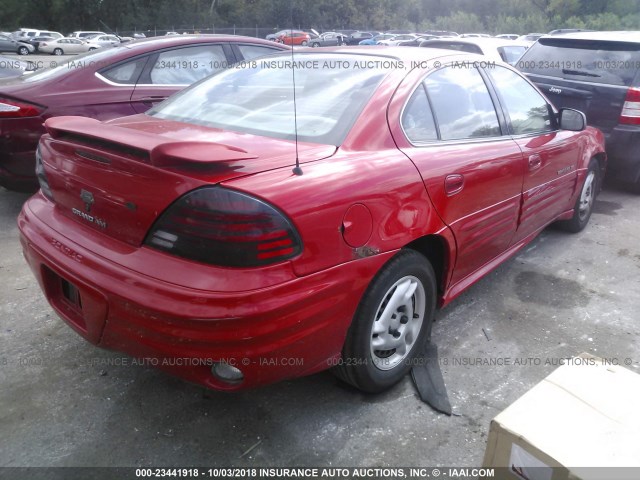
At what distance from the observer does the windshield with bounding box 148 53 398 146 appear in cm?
230

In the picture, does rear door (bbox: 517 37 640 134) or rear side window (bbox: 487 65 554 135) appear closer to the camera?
rear side window (bbox: 487 65 554 135)

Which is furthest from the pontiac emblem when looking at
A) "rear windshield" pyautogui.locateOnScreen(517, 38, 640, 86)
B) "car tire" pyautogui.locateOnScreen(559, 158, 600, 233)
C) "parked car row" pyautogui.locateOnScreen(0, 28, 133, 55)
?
"parked car row" pyautogui.locateOnScreen(0, 28, 133, 55)

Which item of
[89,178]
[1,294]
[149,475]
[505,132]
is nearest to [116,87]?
[1,294]

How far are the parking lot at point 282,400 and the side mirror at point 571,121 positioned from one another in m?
1.19

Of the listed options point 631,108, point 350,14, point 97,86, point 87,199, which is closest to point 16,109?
point 97,86

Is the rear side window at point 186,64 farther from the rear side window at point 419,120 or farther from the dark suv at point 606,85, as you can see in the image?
the dark suv at point 606,85

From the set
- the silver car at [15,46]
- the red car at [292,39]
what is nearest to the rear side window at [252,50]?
the red car at [292,39]

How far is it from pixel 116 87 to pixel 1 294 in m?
2.15

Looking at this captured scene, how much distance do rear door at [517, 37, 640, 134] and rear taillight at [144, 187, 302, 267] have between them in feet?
15.3

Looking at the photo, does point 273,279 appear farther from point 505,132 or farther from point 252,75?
point 505,132

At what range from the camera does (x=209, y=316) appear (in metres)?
1.69

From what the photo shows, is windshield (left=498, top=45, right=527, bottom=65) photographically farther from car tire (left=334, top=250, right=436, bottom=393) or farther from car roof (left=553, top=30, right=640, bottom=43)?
car tire (left=334, top=250, right=436, bottom=393)

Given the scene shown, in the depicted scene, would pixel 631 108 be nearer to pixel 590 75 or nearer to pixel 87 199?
pixel 590 75

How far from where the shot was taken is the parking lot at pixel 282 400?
209 cm
